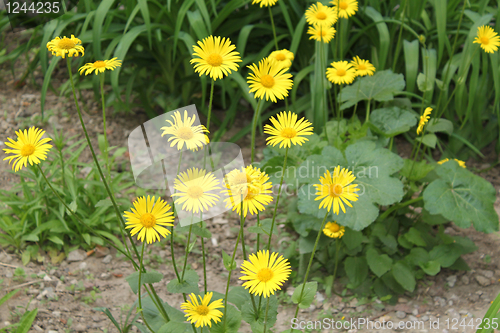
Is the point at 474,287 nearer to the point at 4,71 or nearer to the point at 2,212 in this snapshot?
the point at 2,212

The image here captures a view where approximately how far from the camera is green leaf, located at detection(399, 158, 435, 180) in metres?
1.74

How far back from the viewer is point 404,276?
1668 mm

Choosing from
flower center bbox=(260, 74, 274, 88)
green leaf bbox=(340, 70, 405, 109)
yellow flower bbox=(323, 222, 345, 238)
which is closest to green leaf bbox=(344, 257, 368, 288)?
yellow flower bbox=(323, 222, 345, 238)

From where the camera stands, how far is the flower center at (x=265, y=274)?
3.03ft

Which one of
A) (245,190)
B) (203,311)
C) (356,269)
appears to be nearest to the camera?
(245,190)

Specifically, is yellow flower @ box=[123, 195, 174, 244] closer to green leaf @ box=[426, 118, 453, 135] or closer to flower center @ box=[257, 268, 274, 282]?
flower center @ box=[257, 268, 274, 282]

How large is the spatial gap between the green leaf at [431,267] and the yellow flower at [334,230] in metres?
0.38

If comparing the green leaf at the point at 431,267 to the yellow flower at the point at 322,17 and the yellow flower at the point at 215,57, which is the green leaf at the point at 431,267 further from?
the yellow flower at the point at 215,57

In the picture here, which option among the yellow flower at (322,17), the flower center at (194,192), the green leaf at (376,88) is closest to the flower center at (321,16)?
the yellow flower at (322,17)

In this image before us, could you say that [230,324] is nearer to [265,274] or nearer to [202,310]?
[202,310]

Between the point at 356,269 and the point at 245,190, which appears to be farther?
the point at 356,269

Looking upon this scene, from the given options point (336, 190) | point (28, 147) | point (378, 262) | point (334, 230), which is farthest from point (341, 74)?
point (28, 147)

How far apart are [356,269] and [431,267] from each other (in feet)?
0.96

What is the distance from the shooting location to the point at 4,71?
2.91 meters
